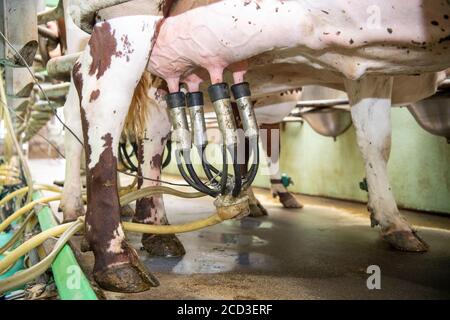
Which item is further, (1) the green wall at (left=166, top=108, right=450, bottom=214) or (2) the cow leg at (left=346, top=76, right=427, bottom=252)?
(1) the green wall at (left=166, top=108, right=450, bottom=214)

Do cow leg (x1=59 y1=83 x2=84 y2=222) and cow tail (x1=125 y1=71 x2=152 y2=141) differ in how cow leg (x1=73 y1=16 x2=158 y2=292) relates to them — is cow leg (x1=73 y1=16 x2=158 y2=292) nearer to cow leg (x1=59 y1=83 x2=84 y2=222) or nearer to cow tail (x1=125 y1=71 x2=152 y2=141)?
cow tail (x1=125 y1=71 x2=152 y2=141)

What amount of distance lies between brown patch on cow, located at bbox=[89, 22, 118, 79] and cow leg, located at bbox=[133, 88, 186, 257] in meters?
0.53

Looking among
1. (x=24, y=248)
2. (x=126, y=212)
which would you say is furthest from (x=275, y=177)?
(x=24, y=248)

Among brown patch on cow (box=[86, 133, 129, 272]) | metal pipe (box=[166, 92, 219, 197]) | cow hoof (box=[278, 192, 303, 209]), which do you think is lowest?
cow hoof (box=[278, 192, 303, 209])

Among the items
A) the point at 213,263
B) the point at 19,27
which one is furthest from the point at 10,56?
the point at 213,263

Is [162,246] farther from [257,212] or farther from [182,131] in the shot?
[257,212]

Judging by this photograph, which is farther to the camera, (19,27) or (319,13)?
(19,27)

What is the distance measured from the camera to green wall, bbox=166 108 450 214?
2445 mm

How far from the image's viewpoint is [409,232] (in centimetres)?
145

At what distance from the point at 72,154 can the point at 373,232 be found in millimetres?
1405

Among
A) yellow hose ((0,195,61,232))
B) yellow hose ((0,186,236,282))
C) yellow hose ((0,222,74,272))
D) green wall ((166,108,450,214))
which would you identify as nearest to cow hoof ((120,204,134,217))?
yellow hose ((0,195,61,232))

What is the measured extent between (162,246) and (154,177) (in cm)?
28

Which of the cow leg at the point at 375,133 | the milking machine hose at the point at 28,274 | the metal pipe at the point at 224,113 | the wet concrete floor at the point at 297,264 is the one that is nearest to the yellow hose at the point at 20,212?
the wet concrete floor at the point at 297,264
